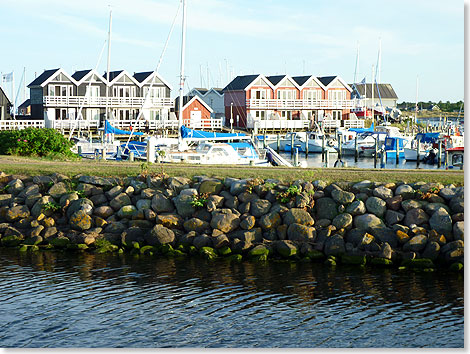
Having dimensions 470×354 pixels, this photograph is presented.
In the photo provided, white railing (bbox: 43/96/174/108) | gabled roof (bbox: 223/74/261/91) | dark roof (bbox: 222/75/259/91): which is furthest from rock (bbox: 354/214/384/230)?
dark roof (bbox: 222/75/259/91)

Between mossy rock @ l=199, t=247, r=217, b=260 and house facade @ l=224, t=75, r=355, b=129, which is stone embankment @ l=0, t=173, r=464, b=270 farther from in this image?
house facade @ l=224, t=75, r=355, b=129

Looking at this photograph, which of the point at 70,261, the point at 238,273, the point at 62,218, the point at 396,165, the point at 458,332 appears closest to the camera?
the point at 458,332

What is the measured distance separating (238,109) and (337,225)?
6471 centimetres

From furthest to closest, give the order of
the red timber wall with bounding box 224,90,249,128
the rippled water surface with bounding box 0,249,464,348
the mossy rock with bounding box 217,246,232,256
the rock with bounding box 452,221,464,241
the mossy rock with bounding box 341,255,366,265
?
the red timber wall with bounding box 224,90,249,128
the mossy rock with bounding box 217,246,232,256
the mossy rock with bounding box 341,255,366,265
the rock with bounding box 452,221,464,241
the rippled water surface with bounding box 0,249,464,348

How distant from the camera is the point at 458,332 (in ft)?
44.8

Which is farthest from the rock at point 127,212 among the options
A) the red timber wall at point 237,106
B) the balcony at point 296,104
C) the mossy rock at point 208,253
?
the red timber wall at point 237,106

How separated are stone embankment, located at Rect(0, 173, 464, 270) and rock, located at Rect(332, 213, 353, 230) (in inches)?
1.1

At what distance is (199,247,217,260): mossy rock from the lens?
64.8 feet

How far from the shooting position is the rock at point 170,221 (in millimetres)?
21219

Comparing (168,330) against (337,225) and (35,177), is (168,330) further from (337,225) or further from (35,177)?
(35,177)

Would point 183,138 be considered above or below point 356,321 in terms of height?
above

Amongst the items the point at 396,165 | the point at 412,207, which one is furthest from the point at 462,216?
the point at 396,165

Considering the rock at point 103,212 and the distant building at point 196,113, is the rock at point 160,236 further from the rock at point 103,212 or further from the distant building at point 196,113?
the distant building at point 196,113

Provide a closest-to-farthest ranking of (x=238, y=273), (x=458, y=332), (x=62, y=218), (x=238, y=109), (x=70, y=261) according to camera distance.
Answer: (x=458, y=332) → (x=238, y=273) → (x=70, y=261) → (x=62, y=218) → (x=238, y=109)
